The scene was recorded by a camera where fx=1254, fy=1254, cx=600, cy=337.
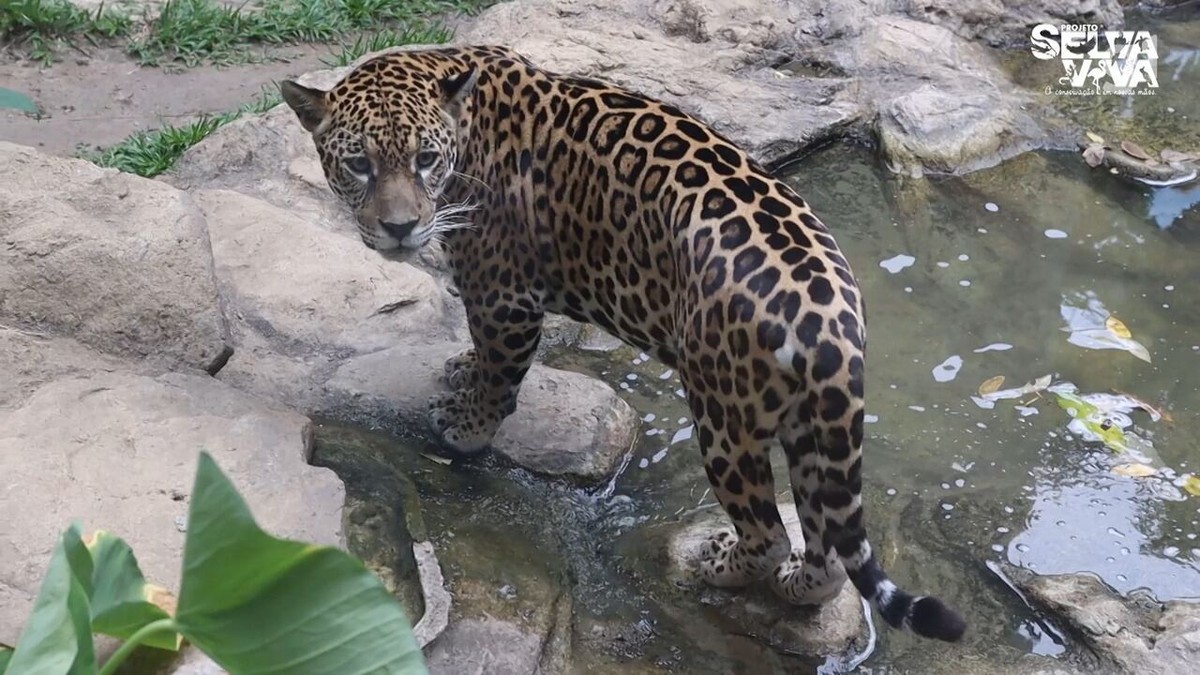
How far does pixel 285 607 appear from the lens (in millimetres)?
2588

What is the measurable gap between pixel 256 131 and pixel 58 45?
2565 millimetres

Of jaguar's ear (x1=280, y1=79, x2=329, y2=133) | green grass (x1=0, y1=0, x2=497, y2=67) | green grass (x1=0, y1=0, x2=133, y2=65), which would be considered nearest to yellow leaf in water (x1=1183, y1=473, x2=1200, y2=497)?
jaguar's ear (x1=280, y1=79, x2=329, y2=133)

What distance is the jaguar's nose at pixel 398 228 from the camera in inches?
200

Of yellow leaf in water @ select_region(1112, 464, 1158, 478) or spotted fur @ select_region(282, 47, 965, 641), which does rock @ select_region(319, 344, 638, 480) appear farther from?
yellow leaf in water @ select_region(1112, 464, 1158, 478)

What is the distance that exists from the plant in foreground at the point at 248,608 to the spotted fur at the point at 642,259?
198 cm

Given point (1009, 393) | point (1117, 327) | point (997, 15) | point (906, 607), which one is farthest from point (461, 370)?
point (997, 15)

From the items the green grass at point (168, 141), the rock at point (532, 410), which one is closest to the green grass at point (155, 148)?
the green grass at point (168, 141)

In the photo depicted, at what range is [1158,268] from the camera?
7.47 meters

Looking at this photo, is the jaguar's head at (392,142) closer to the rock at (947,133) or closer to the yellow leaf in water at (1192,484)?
the yellow leaf in water at (1192,484)

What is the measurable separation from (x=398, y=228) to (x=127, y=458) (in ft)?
4.49

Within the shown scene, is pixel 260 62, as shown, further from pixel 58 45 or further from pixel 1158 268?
pixel 1158 268

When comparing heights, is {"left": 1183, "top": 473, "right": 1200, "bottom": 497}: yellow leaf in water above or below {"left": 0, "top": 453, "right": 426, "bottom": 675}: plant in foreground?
below

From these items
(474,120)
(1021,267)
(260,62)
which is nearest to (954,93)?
(1021,267)

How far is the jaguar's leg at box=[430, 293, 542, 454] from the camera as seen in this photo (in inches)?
215
